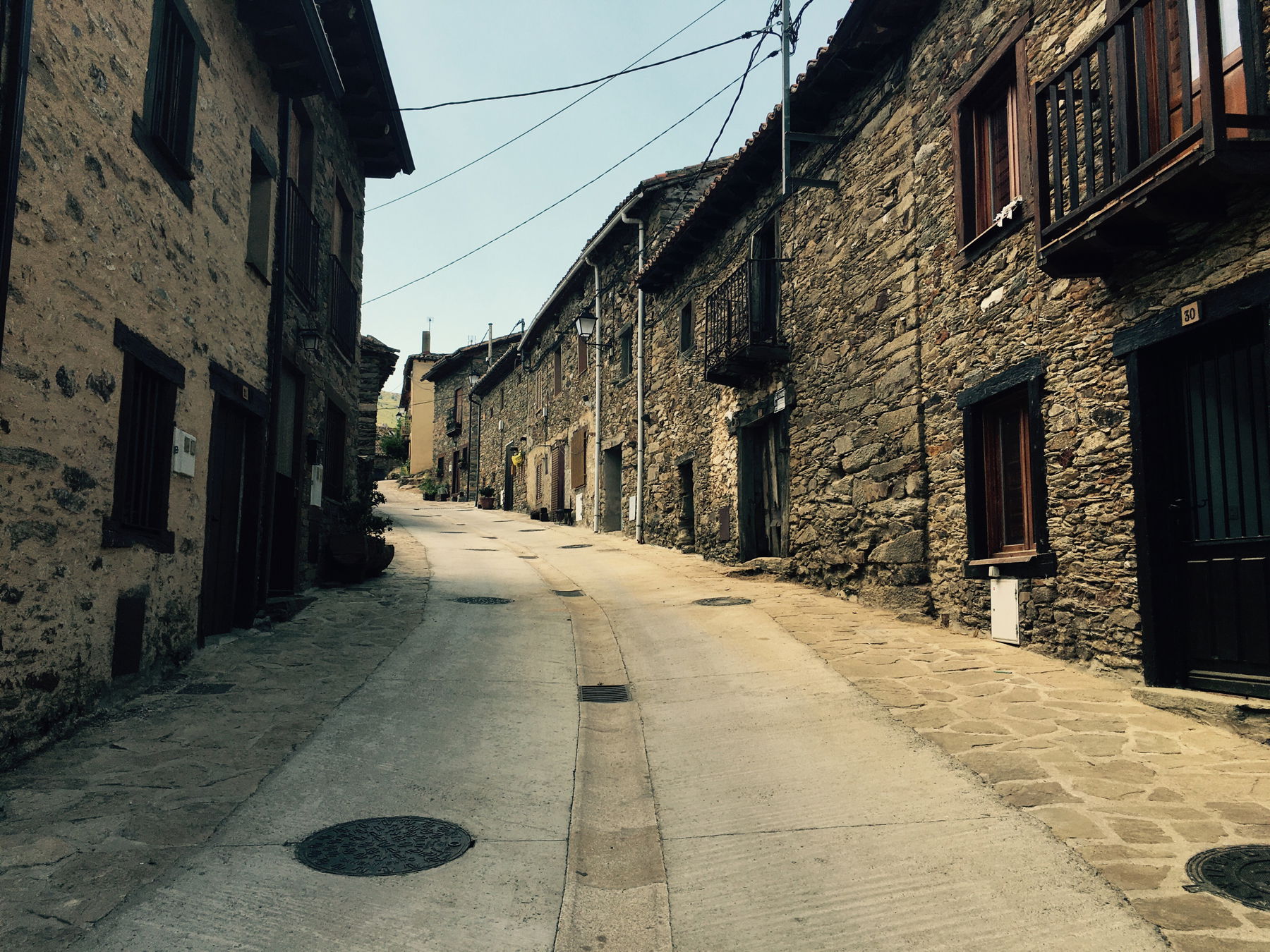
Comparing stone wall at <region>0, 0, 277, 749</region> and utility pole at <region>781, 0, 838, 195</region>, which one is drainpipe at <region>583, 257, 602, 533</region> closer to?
utility pole at <region>781, 0, 838, 195</region>

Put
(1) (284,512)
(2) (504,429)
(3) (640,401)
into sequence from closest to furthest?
(1) (284,512)
(3) (640,401)
(2) (504,429)

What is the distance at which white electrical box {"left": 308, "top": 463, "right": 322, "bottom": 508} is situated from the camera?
33.7 ft

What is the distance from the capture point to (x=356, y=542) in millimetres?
10961

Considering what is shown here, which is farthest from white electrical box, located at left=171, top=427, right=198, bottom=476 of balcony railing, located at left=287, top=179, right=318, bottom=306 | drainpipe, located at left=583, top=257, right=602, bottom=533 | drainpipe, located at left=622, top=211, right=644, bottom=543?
drainpipe, located at left=583, top=257, right=602, bottom=533

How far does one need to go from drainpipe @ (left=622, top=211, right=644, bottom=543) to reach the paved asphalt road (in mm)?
10675

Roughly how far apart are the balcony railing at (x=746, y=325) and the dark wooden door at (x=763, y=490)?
827 millimetres

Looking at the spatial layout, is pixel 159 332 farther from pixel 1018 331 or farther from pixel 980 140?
pixel 980 140

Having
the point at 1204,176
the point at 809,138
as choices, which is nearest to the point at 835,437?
the point at 809,138

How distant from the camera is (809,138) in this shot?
10266mm

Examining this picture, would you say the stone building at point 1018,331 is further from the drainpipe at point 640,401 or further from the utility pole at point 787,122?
the drainpipe at point 640,401

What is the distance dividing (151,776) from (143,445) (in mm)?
2585

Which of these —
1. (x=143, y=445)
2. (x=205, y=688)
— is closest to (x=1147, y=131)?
(x=143, y=445)

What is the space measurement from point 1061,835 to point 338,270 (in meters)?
10.2

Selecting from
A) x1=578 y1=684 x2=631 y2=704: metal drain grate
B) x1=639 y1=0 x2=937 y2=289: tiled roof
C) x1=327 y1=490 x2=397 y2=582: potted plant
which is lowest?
x1=578 y1=684 x2=631 y2=704: metal drain grate
